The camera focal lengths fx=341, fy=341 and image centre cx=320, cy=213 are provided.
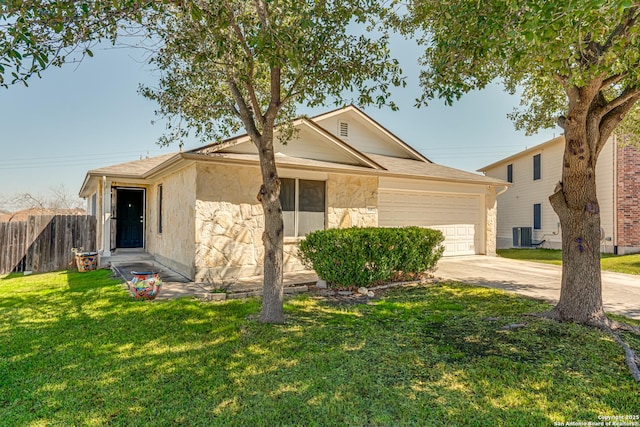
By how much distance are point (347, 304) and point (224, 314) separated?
2.26m

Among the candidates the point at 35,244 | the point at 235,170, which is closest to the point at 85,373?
the point at 235,170

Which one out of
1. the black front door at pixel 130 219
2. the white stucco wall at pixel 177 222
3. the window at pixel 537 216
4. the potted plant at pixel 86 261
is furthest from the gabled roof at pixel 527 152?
the potted plant at pixel 86 261

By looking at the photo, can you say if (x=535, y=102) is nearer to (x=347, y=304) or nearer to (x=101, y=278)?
(x=347, y=304)

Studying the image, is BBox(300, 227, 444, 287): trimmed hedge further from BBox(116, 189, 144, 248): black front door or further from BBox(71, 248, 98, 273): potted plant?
BBox(116, 189, 144, 248): black front door

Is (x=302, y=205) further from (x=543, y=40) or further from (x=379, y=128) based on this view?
(x=379, y=128)

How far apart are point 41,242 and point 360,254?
1052cm

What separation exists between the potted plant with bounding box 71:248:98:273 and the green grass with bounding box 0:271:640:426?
188 inches

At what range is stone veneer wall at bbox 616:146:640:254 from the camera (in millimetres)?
14820

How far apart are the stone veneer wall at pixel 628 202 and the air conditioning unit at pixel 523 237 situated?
14.6 ft

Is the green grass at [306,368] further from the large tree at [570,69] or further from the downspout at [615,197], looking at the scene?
the downspout at [615,197]

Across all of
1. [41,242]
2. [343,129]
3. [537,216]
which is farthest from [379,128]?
[41,242]

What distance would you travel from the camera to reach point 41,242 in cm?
1098

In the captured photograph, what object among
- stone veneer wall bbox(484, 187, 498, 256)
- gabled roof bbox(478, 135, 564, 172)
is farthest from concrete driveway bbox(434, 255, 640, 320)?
gabled roof bbox(478, 135, 564, 172)

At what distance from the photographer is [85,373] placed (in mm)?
3686
